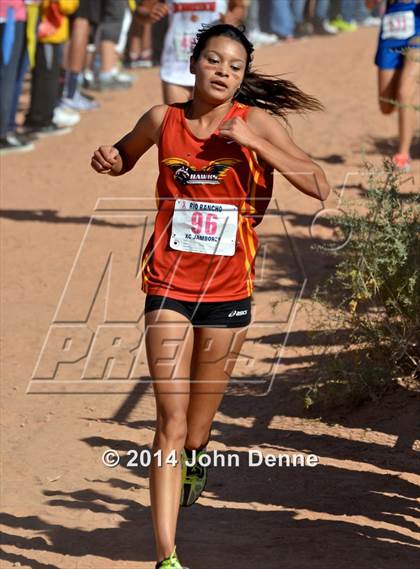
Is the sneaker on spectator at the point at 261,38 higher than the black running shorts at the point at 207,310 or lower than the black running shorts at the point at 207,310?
lower

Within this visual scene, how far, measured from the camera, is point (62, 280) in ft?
26.3

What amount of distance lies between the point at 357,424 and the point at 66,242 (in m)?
3.45

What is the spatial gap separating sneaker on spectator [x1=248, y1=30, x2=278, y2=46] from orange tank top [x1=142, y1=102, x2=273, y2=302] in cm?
1346

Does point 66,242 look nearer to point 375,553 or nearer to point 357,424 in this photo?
point 357,424

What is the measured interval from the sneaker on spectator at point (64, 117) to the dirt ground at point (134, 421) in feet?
6.26

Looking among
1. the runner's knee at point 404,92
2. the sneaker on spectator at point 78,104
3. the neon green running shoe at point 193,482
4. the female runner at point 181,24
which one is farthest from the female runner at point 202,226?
the sneaker on spectator at point 78,104

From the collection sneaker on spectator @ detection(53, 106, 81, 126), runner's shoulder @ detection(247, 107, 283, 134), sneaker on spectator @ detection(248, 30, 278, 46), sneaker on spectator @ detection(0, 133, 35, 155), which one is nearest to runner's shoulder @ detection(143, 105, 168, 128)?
runner's shoulder @ detection(247, 107, 283, 134)

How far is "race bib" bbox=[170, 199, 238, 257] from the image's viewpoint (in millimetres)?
4352

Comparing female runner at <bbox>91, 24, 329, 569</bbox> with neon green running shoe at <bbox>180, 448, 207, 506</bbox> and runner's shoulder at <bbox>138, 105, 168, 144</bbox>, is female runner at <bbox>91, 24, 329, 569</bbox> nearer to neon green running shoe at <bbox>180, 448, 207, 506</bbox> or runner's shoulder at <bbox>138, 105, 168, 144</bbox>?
runner's shoulder at <bbox>138, 105, 168, 144</bbox>

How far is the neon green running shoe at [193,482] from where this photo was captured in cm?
483

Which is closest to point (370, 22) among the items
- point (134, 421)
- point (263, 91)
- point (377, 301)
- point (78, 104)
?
point (78, 104)

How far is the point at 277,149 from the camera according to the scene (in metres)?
4.28

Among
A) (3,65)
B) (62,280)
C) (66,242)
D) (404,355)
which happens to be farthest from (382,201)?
(3,65)

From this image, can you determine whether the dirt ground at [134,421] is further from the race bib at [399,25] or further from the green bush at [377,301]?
the race bib at [399,25]
